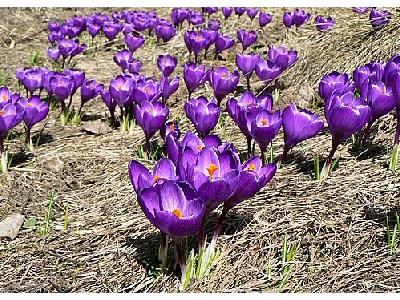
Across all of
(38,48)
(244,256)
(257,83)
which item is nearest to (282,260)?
(244,256)

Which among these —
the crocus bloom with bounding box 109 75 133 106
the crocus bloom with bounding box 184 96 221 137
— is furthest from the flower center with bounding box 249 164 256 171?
the crocus bloom with bounding box 109 75 133 106

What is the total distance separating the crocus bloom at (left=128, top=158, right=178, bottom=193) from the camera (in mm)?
1742

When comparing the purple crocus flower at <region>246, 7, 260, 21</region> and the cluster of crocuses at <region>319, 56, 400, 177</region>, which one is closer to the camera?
the cluster of crocuses at <region>319, 56, 400, 177</region>

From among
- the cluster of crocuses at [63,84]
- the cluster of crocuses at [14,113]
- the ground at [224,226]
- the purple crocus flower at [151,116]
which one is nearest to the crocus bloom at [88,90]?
the cluster of crocuses at [63,84]

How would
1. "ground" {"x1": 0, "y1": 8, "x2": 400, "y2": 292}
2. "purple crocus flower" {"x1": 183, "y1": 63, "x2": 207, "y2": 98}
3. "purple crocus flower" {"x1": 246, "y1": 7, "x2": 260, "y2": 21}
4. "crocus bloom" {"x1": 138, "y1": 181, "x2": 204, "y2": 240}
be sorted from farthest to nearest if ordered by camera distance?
"purple crocus flower" {"x1": 246, "y1": 7, "x2": 260, "y2": 21} < "purple crocus flower" {"x1": 183, "y1": 63, "x2": 207, "y2": 98} < "ground" {"x1": 0, "y1": 8, "x2": 400, "y2": 292} < "crocus bloom" {"x1": 138, "y1": 181, "x2": 204, "y2": 240}

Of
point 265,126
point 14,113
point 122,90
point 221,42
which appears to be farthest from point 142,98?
point 221,42

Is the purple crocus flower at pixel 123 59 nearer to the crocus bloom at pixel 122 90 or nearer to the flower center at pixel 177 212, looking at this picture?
the crocus bloom at pixel 122 90

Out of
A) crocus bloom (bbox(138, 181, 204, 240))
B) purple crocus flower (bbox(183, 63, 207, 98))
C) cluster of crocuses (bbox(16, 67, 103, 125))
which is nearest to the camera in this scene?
crocus bloom (bbox(138, 181, 204, 240))

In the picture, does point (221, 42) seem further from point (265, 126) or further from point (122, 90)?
point (265, 126)

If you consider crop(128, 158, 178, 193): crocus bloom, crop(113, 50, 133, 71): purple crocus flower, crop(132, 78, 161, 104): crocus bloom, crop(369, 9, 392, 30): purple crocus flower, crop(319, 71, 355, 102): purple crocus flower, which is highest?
Answer: crop(369, 9, 392, 30): purple crocus flower

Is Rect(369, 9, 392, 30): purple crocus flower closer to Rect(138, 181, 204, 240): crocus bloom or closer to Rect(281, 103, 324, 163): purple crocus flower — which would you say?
Rect(281, 103, 324, 163): purple crocus flower

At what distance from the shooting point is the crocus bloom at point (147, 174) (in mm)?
1742

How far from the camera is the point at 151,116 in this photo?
9.30 feet
